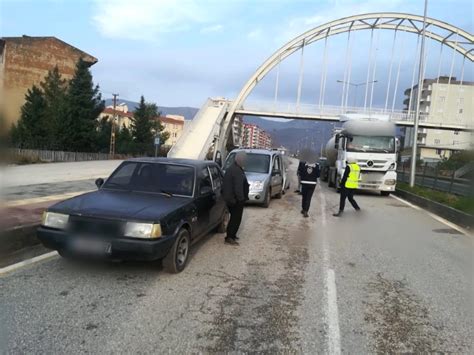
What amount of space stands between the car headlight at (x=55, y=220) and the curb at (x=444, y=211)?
9826 mm

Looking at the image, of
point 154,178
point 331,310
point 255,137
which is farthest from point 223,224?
point 255,137

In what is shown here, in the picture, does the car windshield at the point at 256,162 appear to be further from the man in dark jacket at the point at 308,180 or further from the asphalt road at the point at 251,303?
the asphalt road at the point at 251,303

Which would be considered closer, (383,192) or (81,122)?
(383,192)

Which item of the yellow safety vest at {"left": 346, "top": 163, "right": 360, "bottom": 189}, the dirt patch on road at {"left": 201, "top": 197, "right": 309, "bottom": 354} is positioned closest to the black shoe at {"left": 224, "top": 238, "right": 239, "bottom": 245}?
the dirt patch on road at {"left": 201, "top": 197, "right": 309, "bottom": 354}

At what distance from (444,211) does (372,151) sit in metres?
6.52

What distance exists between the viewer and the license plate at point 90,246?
17.8ft

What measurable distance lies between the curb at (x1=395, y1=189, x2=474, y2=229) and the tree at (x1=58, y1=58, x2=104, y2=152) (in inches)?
1291

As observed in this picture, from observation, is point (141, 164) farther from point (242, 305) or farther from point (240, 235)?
point (242, 305)

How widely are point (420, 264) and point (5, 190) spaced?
6.49 m

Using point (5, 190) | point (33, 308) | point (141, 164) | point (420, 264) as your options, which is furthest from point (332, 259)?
point (5, 190)

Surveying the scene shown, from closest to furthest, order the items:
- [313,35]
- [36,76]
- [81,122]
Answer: [81,122] < [36,76] < [313,35]

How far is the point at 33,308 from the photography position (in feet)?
15.1

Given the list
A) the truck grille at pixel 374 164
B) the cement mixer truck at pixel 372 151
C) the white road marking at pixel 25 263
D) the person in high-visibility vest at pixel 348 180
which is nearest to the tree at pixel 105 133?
the cement mixer truck at pixel 372 151

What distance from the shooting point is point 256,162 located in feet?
49.3
